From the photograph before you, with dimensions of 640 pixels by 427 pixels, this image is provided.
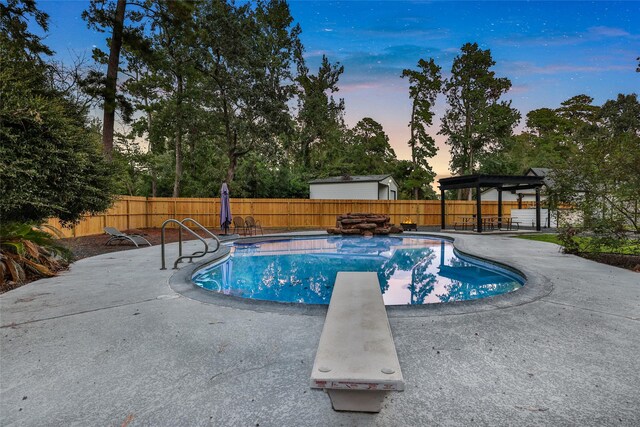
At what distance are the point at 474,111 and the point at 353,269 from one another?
1083 inches

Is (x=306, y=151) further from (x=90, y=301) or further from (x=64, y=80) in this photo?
(x=90, y=301)

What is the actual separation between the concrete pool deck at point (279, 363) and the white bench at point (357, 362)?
0.30 ft

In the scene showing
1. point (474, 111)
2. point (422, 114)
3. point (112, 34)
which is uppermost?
point (474, 111)

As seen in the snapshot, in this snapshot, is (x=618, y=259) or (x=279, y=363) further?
(x=618, y=259)

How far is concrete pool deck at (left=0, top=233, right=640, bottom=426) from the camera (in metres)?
1.72

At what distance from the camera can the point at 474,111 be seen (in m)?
28.9

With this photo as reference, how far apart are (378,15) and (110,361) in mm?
13638

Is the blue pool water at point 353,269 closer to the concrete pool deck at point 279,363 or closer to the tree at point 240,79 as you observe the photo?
the concrete pool deck at point 279,363

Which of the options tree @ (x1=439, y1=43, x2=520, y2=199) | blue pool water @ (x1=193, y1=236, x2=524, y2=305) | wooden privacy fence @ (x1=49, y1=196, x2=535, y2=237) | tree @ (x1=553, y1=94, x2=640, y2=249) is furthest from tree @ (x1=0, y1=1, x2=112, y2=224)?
tree @ (x1=439, y1=43, x2=520, y2=199)

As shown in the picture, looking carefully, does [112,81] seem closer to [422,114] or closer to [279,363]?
[279,363]

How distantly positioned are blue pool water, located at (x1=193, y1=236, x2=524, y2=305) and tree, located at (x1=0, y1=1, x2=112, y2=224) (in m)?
2.94

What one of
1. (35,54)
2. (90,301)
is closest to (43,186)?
(90,301)

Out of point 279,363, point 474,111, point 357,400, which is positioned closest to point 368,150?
point 474,111

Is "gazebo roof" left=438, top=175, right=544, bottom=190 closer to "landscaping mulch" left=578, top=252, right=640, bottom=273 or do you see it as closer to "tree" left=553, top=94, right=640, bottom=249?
"tree" left=553, top=94, right=640, bottom=249
